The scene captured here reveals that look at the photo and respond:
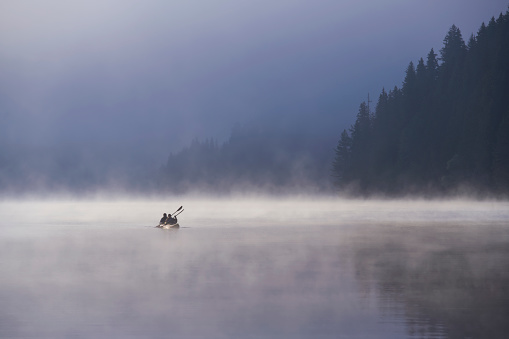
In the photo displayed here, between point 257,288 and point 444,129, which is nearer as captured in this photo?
point 257,288

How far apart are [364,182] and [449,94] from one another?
80.8 feet

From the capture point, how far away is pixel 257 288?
2242cm

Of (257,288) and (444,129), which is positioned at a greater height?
(444,129)

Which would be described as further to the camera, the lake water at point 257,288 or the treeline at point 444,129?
the treeline at point 444,129

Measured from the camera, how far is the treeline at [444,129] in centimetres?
10050

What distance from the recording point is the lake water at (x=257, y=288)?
1634 cm

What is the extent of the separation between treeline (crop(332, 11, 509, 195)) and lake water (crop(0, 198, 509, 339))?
204ft

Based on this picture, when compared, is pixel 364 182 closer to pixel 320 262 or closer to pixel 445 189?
pixel 445 189

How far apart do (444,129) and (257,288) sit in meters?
102

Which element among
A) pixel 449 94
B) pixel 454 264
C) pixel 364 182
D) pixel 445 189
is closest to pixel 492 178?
pixel 445 189

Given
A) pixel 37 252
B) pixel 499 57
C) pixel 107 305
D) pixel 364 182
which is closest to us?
pixel 107 305

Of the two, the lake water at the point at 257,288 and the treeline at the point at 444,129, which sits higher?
the treeline at the point at 444,129

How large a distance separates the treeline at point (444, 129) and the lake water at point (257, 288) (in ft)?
204

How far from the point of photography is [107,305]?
760 inches
